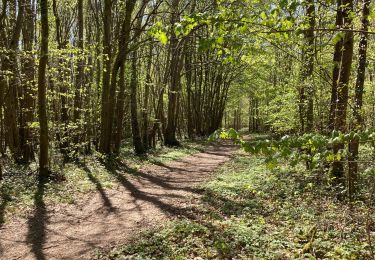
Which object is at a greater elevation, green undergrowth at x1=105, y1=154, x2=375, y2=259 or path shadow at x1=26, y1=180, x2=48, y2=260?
green undergrowth at x1=105, y1=154, x2=375, y2=259

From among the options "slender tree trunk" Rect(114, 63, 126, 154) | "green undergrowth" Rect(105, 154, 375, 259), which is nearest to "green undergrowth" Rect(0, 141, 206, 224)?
"slender tree trunk" Rect(114, 63, 126, 154)

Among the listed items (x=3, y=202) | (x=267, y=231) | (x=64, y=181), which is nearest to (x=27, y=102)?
(x=64, y=181)

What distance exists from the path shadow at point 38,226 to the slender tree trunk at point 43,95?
127 cm

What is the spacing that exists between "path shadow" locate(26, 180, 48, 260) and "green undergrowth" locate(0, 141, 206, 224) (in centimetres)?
12

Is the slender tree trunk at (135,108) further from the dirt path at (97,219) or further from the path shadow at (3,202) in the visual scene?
the path shadow at (3,202)

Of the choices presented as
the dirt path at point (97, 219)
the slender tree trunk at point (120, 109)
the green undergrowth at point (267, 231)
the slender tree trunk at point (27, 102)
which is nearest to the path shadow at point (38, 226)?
the dirt path at point (97, 219)

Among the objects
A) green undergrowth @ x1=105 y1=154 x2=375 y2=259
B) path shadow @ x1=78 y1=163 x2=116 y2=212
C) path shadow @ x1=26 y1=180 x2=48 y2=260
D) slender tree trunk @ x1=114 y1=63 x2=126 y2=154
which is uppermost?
slender tree trunk @ x1=114 y1=63 x2=126 y2=154

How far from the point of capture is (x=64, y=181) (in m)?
11.1

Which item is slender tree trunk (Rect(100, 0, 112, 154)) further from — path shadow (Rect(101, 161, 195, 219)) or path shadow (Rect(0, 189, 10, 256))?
path shadow (Rect(0, 189, 10, 256))

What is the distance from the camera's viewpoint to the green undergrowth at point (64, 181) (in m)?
9.01

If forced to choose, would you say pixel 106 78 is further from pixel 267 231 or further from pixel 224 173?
pixel 267 231

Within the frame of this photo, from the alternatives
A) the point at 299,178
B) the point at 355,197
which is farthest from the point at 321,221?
the point at 299,178

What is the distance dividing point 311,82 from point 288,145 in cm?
716

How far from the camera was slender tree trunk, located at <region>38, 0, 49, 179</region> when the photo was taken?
1020 centimetres
